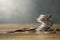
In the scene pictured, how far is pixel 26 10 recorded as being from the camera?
219 centimetres

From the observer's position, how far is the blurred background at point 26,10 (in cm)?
216

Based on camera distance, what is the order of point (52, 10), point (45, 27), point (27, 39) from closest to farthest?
point (27, 39)
point (45, 27)
point (52, 10)

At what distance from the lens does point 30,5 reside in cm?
219

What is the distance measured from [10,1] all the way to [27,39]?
1.07 metres

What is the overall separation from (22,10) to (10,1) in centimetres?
19

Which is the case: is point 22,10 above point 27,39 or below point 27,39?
above

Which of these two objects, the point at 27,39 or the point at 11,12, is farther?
the point at 11,12

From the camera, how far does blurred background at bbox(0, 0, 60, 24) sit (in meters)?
2.16

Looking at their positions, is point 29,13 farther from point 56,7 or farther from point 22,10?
point 56,7

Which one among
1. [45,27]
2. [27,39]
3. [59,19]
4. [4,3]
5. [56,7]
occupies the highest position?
[4,3]

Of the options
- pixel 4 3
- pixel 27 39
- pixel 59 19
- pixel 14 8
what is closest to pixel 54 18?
Result: pixel 59 19

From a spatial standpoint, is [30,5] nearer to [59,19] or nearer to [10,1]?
[10,1]

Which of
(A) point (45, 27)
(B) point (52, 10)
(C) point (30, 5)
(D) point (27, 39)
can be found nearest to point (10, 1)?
(C) point (30, 5)

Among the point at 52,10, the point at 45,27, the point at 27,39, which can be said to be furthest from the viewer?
the point at 52,10
